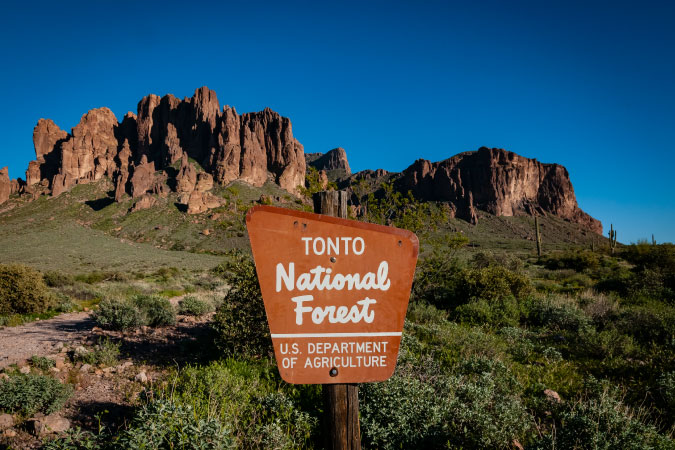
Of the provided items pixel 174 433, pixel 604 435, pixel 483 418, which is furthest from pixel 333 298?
pixel 604 435

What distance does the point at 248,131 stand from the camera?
108 m

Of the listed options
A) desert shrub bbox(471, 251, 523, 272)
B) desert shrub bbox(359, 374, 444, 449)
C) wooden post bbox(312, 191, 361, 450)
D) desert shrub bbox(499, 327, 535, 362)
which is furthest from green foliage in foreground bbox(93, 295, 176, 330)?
desert shrub bbox(471, 251, 523, 272)

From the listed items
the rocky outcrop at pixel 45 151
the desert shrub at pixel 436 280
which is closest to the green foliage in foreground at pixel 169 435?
the desert shrub at pixel 436 280

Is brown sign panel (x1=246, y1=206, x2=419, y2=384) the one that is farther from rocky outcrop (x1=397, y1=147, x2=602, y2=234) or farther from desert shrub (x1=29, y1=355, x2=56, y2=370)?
rocky outcrop (x1=397, y1=147, x2=602, y2=234)

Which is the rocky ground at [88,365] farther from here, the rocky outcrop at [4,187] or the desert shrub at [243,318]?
the rocky outcrop at [4,187]

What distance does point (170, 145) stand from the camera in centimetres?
10875

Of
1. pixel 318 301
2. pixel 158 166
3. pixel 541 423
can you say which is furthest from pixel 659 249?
pixel 158 166

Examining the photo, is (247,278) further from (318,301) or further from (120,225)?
(120,225)

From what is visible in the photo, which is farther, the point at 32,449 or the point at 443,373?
the point at 443,373

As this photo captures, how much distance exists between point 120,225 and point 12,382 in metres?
79.2

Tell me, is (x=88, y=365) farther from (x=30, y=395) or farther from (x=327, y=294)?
(x=327, y=294)

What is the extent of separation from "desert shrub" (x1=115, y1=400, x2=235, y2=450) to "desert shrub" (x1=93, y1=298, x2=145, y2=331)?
5.98 meters

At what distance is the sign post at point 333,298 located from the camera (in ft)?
5.58

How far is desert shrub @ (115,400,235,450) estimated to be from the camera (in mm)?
2525
